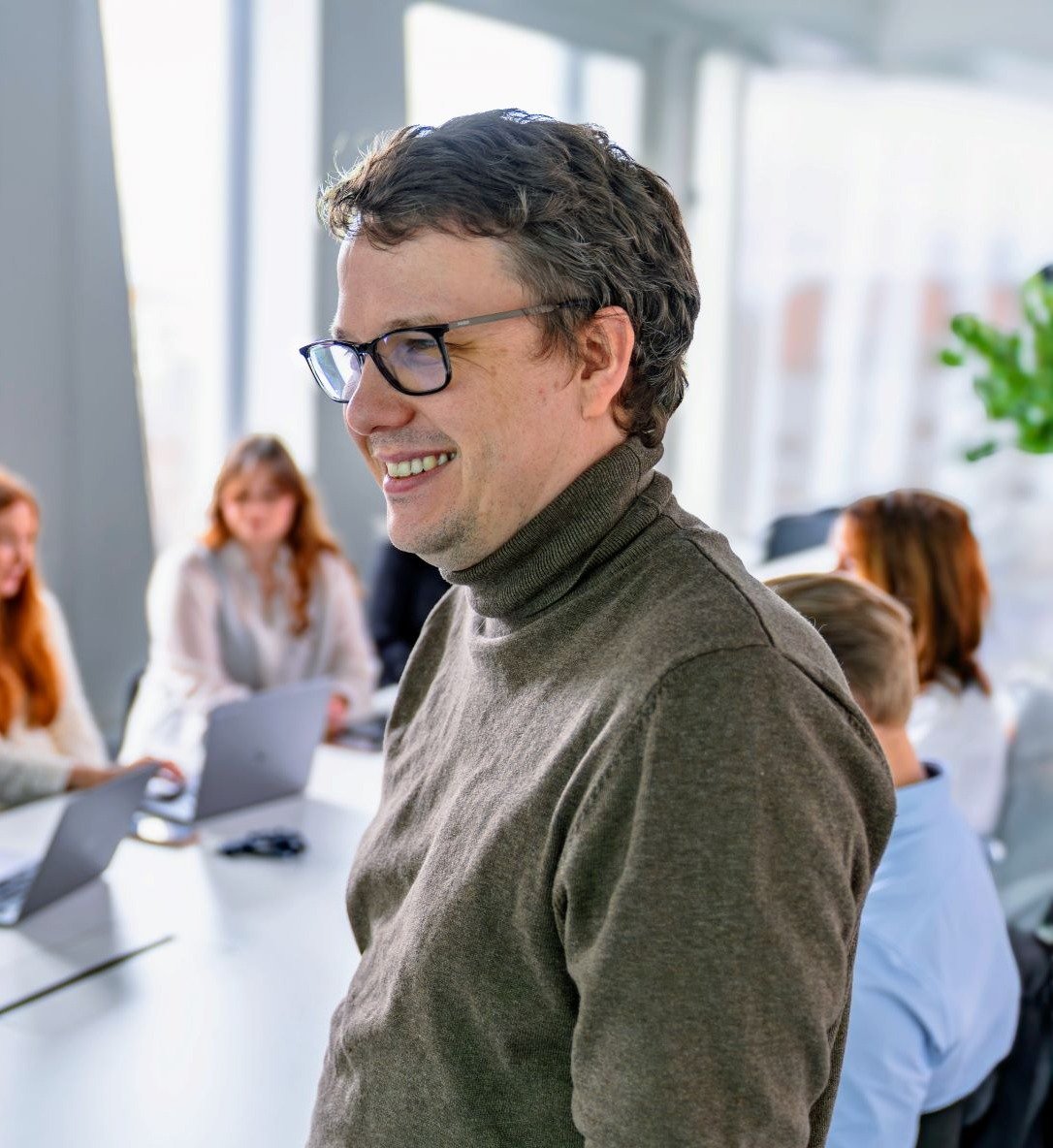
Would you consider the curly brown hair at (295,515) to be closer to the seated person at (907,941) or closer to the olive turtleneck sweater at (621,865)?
the seated person at (907,941)

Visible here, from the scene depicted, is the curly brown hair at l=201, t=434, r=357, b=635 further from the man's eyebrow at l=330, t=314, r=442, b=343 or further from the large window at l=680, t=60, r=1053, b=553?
the large window at l=680, t=60, r=1053, b=553

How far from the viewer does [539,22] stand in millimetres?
5430

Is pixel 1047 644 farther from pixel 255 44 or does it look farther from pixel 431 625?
pixel 431 625

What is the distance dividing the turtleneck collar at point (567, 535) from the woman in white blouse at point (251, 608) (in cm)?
228

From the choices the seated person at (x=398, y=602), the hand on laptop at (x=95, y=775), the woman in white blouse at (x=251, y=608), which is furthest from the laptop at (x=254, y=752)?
the seated person at (x=398, y=602)

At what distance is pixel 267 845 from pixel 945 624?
145 cm

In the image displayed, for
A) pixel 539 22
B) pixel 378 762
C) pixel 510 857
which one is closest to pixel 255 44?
pixel 539 22

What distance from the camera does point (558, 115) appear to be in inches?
178

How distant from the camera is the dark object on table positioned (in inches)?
89.9

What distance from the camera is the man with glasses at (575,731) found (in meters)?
0.79

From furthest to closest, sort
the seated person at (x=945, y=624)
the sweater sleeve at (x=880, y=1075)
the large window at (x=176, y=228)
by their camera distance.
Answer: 1. the large window at (x=176, y=228)
2. the seated person at (x=945, y=624)
3. the sweater sleeve at (x=880, y=1075)

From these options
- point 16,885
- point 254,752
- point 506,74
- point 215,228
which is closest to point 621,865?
point 16,885

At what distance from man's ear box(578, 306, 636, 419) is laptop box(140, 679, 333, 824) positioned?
4.81 ft

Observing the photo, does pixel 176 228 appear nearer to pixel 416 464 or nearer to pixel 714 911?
pixel 416 464
